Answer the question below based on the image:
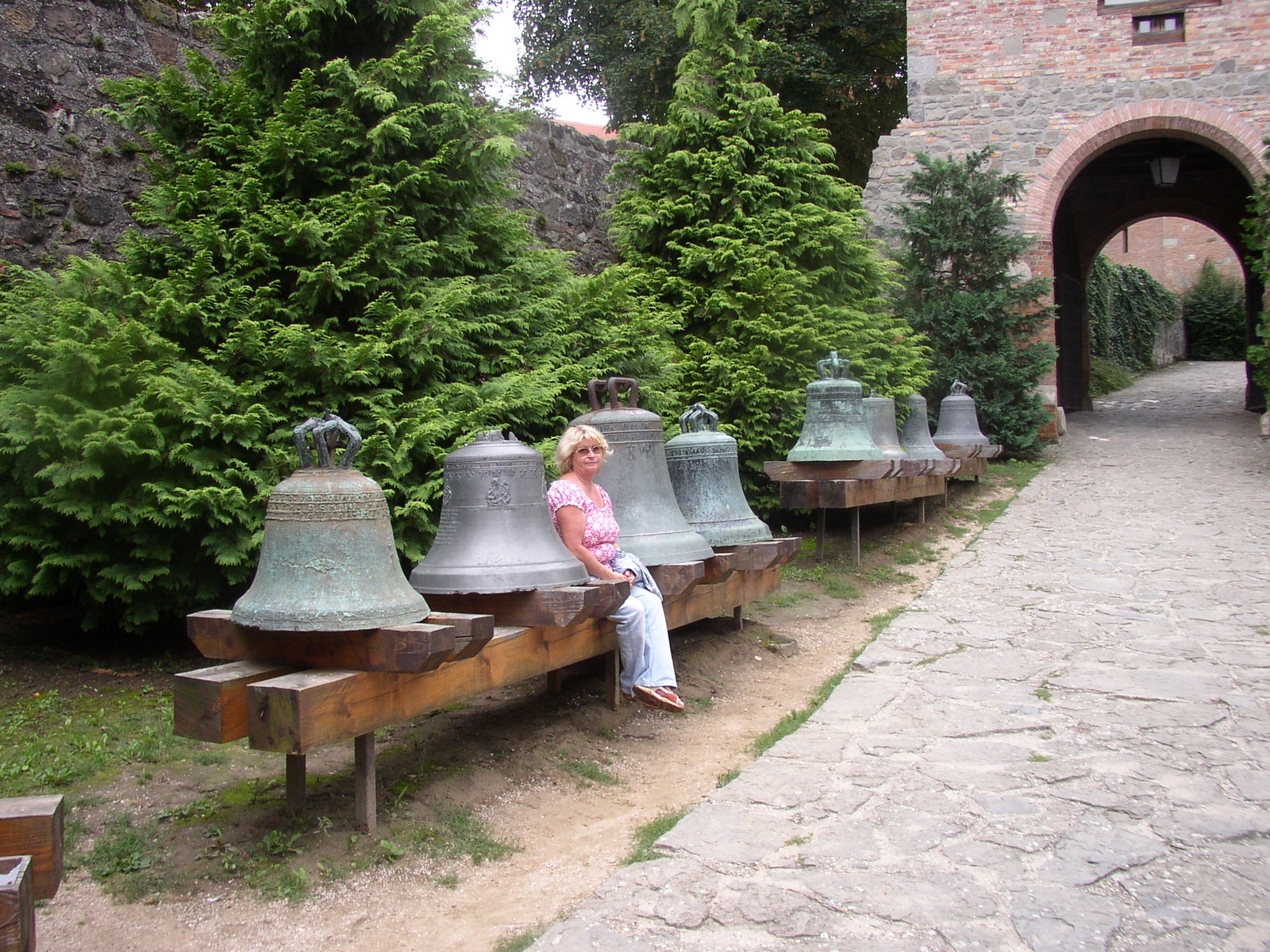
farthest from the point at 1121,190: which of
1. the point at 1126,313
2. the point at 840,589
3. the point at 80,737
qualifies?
the point at 80,737

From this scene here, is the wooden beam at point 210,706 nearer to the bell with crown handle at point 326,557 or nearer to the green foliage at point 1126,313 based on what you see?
the bell with crown handle at point 326,557

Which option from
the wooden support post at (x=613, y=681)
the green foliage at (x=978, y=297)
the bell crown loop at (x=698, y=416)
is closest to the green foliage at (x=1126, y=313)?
the green foliage at (x=978, y=297)

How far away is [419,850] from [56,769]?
1309mm

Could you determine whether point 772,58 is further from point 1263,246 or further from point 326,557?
point 326,557

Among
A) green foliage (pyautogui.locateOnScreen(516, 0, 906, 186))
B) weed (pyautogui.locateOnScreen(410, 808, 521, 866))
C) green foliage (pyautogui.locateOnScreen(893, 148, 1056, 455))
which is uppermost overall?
green foliage (pyautogui.locateOnScreen(516, 0, 906, 186))

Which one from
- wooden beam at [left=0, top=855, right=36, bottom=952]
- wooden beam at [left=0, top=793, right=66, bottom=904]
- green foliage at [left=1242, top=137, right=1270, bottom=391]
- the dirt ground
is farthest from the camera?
green foliage at [left=1242, top=137, right=1270, bottom=391]

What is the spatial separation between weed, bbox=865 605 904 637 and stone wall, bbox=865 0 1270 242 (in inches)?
299

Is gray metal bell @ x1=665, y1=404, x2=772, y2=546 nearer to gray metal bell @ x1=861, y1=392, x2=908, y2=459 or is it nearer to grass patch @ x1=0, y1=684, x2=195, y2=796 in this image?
grass patch @ x1=0, y1=684, x2=195, y2=796

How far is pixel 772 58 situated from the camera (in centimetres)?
1423

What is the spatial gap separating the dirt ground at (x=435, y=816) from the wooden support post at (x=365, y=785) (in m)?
0.05

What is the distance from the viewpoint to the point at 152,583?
13.5 feet

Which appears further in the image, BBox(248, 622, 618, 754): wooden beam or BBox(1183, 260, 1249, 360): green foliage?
BBox(1183, 260, 1249, 360): green foliage

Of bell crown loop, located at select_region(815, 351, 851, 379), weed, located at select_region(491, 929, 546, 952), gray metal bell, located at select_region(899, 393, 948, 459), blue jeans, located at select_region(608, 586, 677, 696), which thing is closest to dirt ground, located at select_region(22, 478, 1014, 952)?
weed, located at select_region(491, 929, 546, 952)

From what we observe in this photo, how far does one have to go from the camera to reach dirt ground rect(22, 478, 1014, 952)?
2.51 m
